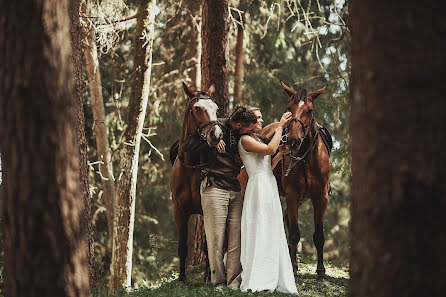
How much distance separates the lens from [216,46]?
1241 cm

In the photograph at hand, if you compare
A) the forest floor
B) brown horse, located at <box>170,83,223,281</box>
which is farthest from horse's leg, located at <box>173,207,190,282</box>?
the forest floor

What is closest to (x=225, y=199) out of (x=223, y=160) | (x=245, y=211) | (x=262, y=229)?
(x=245, y=211)

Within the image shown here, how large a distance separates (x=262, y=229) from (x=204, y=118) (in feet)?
5.44

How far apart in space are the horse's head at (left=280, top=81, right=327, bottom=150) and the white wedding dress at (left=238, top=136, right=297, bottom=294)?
35.6 inches

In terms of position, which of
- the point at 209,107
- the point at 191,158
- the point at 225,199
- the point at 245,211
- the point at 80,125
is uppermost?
the point at 209,107

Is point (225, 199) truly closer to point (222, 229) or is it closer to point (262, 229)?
point (222, 229)

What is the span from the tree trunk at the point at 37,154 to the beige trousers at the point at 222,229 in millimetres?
4033

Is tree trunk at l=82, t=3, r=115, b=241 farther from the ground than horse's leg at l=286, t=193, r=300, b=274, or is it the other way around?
tree trunk at l=82, t=3, r=115, b=241

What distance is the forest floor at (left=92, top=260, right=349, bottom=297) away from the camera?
8136 millimetres

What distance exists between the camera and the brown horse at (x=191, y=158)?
8.60 m

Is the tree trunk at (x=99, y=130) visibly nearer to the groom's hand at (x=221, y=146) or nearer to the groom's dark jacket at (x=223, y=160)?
the groom's dark jacket at (x=223, y=160)

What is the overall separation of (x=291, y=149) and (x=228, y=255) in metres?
1.83

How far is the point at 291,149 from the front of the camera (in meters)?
9.48

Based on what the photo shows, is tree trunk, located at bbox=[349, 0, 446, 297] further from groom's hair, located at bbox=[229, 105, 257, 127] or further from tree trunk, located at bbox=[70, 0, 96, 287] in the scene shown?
tree trunk, located at bbox=[70, 0, 96, 287]
